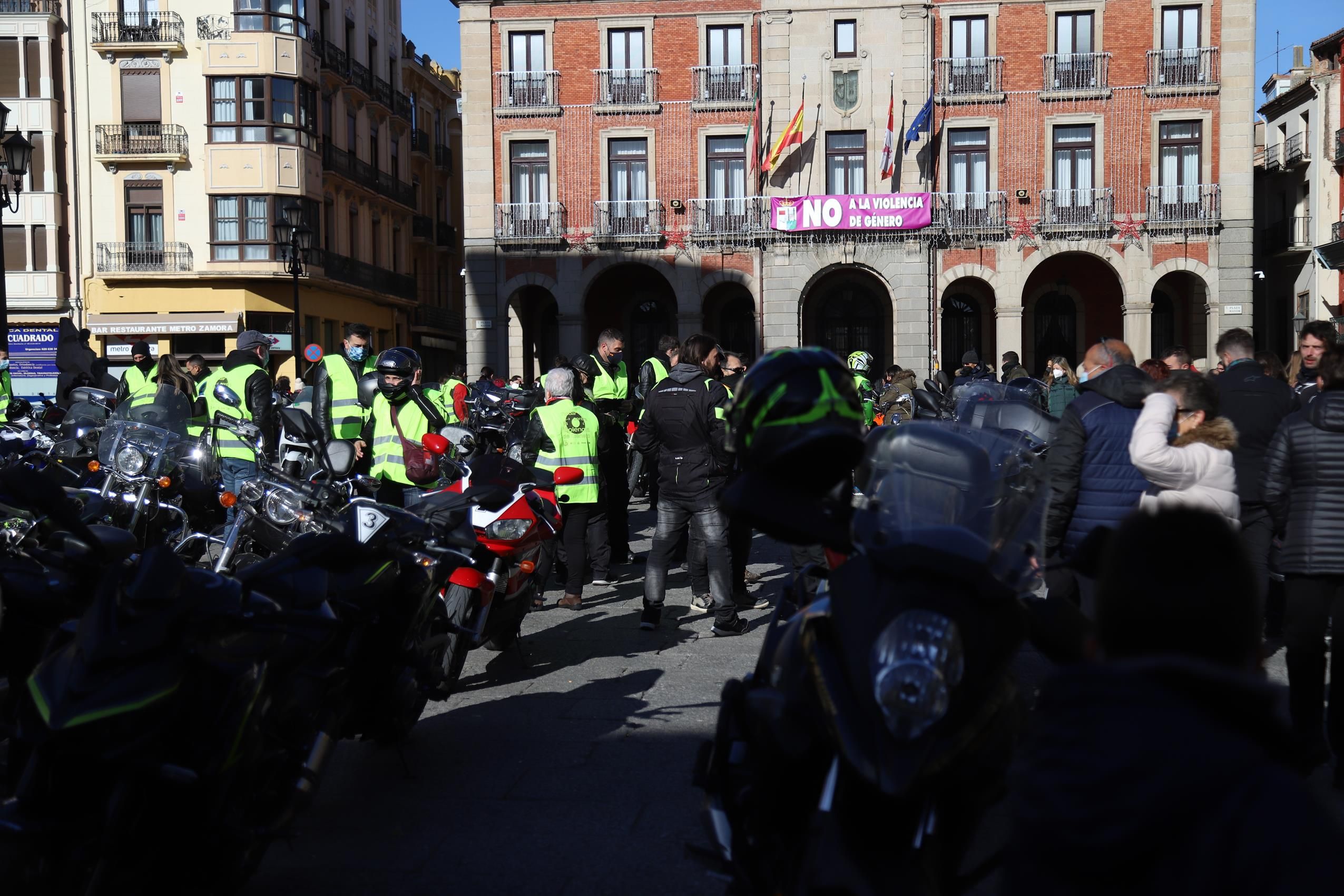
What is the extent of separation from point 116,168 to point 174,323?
501cm

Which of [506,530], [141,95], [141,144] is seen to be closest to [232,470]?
[506,530]

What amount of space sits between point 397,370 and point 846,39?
26.7 meters

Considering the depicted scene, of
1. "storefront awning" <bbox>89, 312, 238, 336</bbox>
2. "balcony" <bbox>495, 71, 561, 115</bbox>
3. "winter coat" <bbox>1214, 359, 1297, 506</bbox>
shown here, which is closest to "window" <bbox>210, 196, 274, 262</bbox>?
"storefront awning" <bbox>89, 312, 238, 336</bbox>

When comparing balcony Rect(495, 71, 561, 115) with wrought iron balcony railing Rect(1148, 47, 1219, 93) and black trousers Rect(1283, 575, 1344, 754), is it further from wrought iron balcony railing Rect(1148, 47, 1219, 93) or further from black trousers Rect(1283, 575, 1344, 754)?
black trousers Rect(1283, 575, 1344, 754)

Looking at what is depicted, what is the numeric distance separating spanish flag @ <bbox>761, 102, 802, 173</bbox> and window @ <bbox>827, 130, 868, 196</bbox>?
0.95 meters

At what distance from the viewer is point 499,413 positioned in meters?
12.7

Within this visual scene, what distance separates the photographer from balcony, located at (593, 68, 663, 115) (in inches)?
1318

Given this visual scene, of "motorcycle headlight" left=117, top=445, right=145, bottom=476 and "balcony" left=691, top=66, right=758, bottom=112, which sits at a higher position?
"balcony" left=691, top=66, right=758, bottom=112

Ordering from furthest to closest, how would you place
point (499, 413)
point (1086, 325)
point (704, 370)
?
point (1086, 325) < point (499, 413) < point (704, 370)

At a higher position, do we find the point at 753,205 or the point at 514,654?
the point at 753,205

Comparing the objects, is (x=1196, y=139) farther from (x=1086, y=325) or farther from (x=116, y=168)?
(x=116, y=168)

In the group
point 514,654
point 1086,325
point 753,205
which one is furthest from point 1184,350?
point 1086,325

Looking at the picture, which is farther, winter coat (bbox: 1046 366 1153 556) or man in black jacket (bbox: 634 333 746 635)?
man in black jacket (bbox: 634 333 746 635)

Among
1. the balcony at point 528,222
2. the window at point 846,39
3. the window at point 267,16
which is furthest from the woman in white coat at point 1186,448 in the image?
the window at point 267,16
